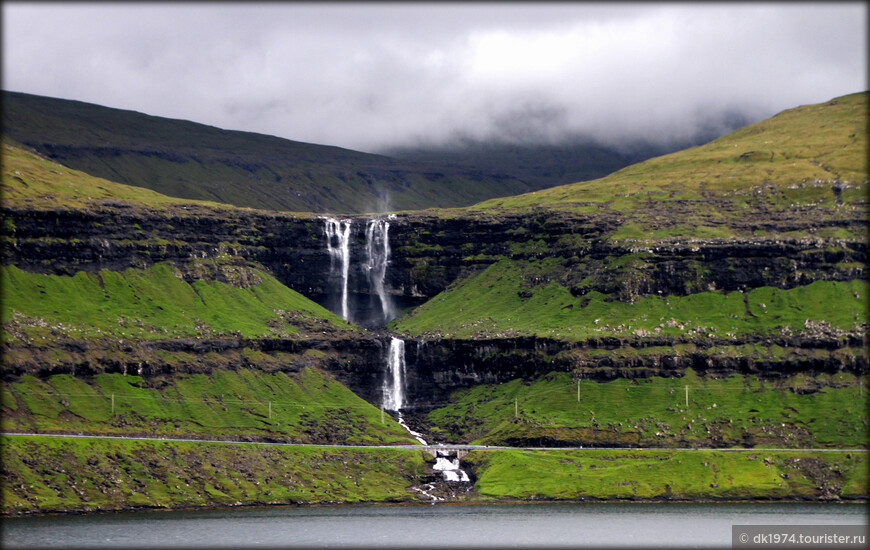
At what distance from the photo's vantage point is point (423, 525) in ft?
568

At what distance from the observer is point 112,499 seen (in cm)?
18788

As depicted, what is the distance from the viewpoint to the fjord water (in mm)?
150250

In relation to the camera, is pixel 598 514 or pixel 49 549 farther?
pixel 598 514

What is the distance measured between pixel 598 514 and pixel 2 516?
9397 cm

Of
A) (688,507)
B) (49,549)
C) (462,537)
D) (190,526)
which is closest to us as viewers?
(49,549)

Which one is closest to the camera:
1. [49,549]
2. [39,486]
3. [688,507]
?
[49,549]

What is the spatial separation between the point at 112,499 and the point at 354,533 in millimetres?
49025

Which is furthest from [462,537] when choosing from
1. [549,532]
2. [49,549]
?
[49,549]

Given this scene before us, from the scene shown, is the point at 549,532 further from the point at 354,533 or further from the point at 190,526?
the point at 190,526

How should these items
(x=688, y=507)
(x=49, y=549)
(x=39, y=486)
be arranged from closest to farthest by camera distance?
1. (x=49, y=549)
2. (x=39, y=486)
3. (x=688, y=507)

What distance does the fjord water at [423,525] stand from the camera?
150 metres

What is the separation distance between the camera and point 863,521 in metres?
171

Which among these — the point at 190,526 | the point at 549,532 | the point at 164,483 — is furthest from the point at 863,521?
the point at 164,483

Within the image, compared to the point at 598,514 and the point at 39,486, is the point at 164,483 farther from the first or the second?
the point at 598,514
